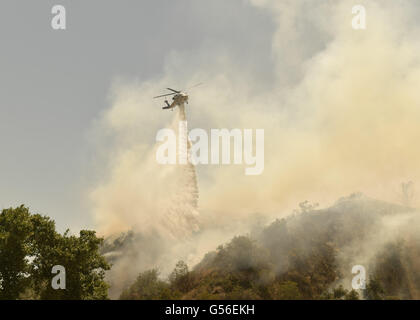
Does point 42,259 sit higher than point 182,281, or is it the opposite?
point 42,259

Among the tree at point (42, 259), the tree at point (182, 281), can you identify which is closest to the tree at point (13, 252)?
the tree at point (42, 259)

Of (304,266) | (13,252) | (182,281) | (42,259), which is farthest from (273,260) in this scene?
(13,252)

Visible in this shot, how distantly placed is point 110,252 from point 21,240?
99.9 meters

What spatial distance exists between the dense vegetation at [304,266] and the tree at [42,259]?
1376 centimetres

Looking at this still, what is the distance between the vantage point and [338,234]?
282 ft

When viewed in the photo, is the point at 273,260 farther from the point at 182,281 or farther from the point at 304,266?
the point at 182,281

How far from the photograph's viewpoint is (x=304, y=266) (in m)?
75.2

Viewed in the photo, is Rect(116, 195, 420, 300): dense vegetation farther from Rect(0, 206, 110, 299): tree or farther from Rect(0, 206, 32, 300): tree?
Rect(0, 206, 32, 300): tree

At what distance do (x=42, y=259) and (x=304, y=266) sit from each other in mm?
54106

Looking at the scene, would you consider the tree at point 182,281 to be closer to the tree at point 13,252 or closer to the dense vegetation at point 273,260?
the dense vegetation at point 273,260

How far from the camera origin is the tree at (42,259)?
57531 mm

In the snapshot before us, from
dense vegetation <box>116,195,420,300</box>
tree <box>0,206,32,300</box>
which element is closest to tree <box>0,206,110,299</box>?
tree <box>0,206,32,300</box>
